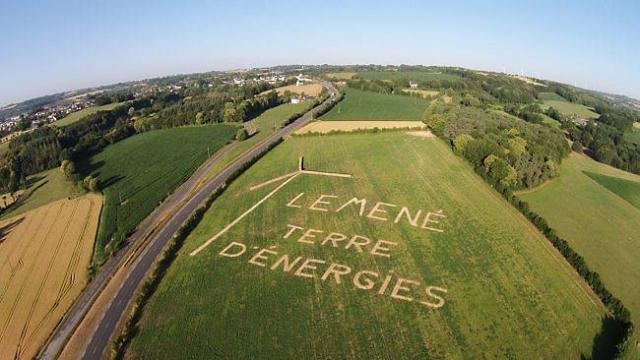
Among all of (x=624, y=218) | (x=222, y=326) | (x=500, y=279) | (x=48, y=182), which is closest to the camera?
(x=222, y=326)

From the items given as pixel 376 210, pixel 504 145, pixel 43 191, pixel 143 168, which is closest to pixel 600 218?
pixel 504 145

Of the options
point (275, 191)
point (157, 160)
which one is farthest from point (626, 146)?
point (157, 160)

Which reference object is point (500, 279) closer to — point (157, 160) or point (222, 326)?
point (222, 326)

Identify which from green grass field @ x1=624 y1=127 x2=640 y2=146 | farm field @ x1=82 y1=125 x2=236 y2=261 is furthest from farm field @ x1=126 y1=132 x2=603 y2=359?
green grass field @ x1=624 y1=127 x2=640 y2=146

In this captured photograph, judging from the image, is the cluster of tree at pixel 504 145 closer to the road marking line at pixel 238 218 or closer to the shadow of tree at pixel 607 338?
the shadow of tree at pixel 607 338

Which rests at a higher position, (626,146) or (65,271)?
(626,146)
